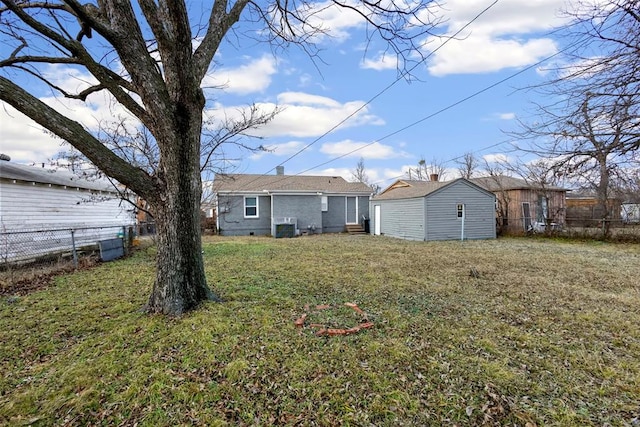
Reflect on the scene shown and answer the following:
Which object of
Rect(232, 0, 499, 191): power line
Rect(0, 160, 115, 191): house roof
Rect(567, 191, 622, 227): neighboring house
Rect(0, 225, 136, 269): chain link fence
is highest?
Rect(232, 0, 499, 191): power line

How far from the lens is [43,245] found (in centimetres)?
910

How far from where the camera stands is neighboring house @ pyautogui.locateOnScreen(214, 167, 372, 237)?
17.7 meters

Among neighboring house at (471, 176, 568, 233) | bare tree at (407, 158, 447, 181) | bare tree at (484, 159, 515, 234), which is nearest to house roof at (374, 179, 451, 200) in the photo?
bare tree at (484, 159, 515, 234)

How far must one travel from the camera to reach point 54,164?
8469mm

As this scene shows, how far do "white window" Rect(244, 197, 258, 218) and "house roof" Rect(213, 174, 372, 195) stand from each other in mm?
534

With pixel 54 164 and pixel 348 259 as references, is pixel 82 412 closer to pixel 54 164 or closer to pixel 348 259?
pixel 348 259

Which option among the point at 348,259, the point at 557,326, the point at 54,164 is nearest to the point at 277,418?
the point at 557,326

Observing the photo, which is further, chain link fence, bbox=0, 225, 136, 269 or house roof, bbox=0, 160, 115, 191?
house roof, bbox=0, 160, 115, 191

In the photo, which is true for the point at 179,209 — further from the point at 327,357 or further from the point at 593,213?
the point at 593,213

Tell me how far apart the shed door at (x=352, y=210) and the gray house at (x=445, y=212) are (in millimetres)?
3857

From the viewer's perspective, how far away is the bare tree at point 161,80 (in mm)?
3469

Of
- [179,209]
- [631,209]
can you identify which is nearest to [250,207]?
[179,209]

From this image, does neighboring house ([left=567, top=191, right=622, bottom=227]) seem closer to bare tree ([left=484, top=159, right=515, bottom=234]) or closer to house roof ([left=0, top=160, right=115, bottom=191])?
bare tree ([left=484, top=159, right=515, bottom=234])

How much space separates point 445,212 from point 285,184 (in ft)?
31.0
